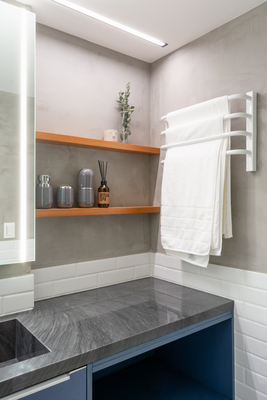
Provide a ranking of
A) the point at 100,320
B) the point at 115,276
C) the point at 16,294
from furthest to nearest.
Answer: the point at 115,276, the point at 16,294, the point at 100,320

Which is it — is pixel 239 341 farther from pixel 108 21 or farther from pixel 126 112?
pixel 108 21

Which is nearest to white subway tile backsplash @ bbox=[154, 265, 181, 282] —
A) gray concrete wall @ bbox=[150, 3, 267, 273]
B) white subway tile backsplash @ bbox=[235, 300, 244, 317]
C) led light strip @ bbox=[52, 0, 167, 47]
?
gray concrete wall @ bbox=[150, 3, 267, 273]

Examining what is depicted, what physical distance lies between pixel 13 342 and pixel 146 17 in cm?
167

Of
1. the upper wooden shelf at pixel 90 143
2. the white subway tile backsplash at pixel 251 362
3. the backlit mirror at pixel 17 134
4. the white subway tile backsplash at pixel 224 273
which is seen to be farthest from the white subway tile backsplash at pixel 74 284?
the white subway tile backsplash at pixel 251 362

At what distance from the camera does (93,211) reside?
5.21 ft

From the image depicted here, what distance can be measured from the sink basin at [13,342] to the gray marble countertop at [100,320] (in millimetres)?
29

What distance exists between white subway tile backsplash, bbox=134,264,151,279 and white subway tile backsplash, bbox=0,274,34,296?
0.72 metres

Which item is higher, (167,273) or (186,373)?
(167,273)

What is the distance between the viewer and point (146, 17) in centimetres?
153

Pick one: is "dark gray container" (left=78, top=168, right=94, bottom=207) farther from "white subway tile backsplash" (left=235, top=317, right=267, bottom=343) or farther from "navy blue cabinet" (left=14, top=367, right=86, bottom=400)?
"white subway tile backsplash" (left=235, top=317, right=267, bottom=343)

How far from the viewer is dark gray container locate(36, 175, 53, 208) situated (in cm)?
145

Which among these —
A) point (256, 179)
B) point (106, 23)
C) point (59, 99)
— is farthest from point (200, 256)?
point (106, 23)

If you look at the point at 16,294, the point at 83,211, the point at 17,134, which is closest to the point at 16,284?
the point at 16,294

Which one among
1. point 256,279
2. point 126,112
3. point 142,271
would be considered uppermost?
point 126,112
